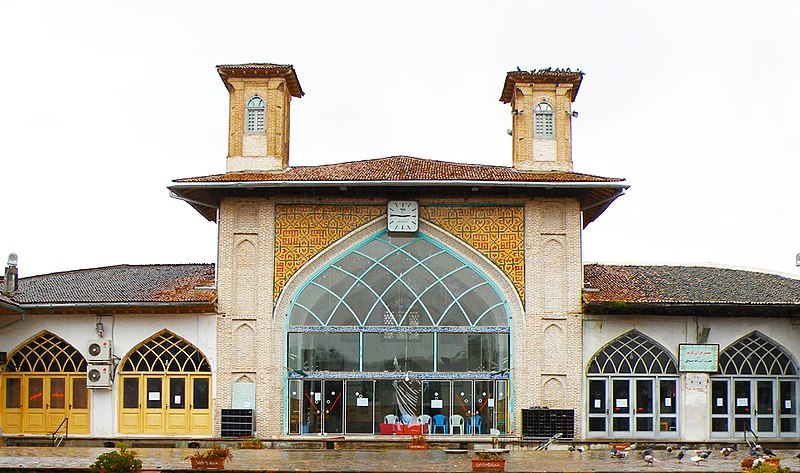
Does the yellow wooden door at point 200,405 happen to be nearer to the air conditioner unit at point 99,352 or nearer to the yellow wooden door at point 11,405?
the air conditioner unit at point 99,352

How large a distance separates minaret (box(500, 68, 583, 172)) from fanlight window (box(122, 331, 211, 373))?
8823mm

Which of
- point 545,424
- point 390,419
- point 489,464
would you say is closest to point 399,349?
point 390,419

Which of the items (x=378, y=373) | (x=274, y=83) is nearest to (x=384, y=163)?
(x=274, y=83)

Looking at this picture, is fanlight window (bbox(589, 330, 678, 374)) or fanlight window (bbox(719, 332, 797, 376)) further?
fanlight window (bbox(719, 332, 797, 376))

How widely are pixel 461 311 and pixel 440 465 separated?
5.50m

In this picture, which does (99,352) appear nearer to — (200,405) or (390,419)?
(200,405)

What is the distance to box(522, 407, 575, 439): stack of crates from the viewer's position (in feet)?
83.2

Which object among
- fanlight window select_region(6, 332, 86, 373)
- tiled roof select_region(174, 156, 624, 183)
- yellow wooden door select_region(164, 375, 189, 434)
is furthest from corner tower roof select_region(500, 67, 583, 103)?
fanlight window select_region(6, 332, 86, 373)

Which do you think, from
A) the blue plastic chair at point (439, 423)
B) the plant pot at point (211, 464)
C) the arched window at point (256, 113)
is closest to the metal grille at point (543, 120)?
the arched window at point (256, 113)

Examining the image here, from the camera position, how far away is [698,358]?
1017 inches

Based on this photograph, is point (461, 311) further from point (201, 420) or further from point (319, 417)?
point (201, 420)

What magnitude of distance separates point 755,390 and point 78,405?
50.7 feet

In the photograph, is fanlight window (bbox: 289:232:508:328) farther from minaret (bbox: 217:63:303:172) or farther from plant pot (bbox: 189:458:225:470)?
plant pot (bbox: 189:458:225:470)

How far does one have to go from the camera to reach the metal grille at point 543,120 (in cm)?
2761
